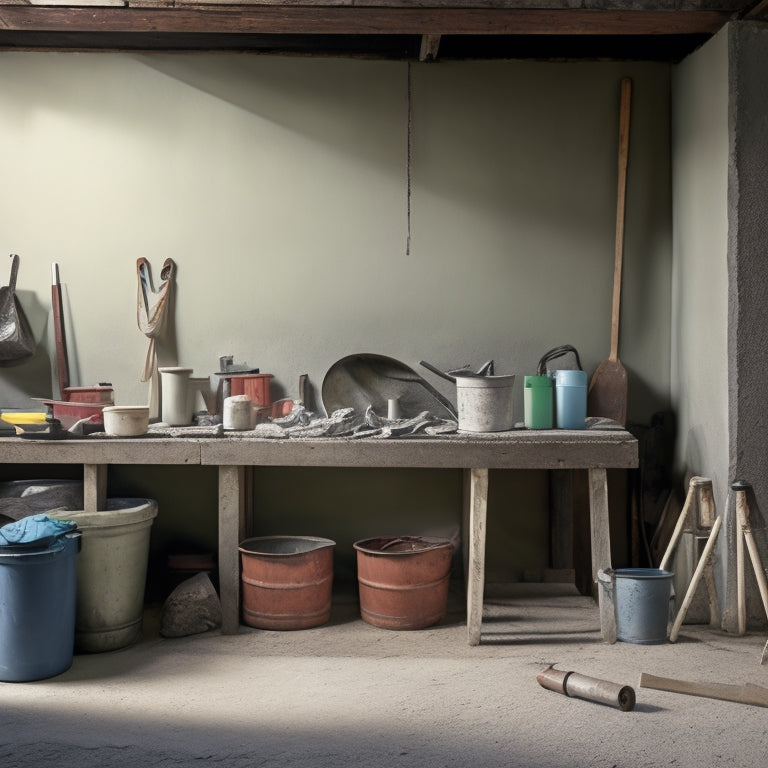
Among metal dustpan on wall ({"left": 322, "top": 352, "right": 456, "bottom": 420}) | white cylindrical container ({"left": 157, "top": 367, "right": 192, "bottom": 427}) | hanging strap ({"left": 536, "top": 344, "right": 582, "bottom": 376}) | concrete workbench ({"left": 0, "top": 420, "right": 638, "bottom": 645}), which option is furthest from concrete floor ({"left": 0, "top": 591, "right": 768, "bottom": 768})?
hanging strap ({"left": 536, "top": 344, "right": 582, "bottom": 376})

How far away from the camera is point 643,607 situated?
424 cm

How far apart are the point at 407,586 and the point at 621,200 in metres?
2.50

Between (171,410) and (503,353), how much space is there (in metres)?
1.92

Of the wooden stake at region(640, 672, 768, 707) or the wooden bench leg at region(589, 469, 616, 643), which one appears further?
the wooden bench leg at region(589, 469, 616, 643)

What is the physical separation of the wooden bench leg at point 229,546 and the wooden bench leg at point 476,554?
1.18 metres

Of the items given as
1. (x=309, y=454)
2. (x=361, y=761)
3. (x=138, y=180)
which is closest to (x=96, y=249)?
(x=138, y=180)

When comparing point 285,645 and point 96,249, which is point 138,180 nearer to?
point 96,249

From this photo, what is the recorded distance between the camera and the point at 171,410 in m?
4.82

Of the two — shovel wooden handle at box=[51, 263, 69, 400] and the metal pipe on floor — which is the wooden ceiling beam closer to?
shovel wooden handle at box=[51, 263, 69, 400]

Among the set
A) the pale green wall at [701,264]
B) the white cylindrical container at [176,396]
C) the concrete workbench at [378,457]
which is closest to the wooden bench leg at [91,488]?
the concrete workbench at [378,457]

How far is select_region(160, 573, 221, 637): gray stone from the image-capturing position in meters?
4.43

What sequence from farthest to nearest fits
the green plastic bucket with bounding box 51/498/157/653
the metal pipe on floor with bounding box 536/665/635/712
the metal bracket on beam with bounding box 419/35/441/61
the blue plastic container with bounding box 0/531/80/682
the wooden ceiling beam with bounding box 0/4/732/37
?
the metal bracket on beam with bounding box 419/35/441/61
the wooden ceiling beam with bounding box 0/4/732/37
the green plastic bucket with bounding box 51/498/157/653
the blue plastic container with bounding box 0/531/80/682
the metal pipe on floor with bounding box 536/665/635/712

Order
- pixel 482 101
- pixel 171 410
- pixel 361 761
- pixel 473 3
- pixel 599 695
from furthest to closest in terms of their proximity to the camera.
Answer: pixel 482 101 → pixel 171 410 → pixel 473 3 → pixel 599 695 → pixel 361 761

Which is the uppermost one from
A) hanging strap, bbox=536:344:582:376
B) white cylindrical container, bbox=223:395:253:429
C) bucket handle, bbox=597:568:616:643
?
hanging strap, bbox=536:344:582:376
